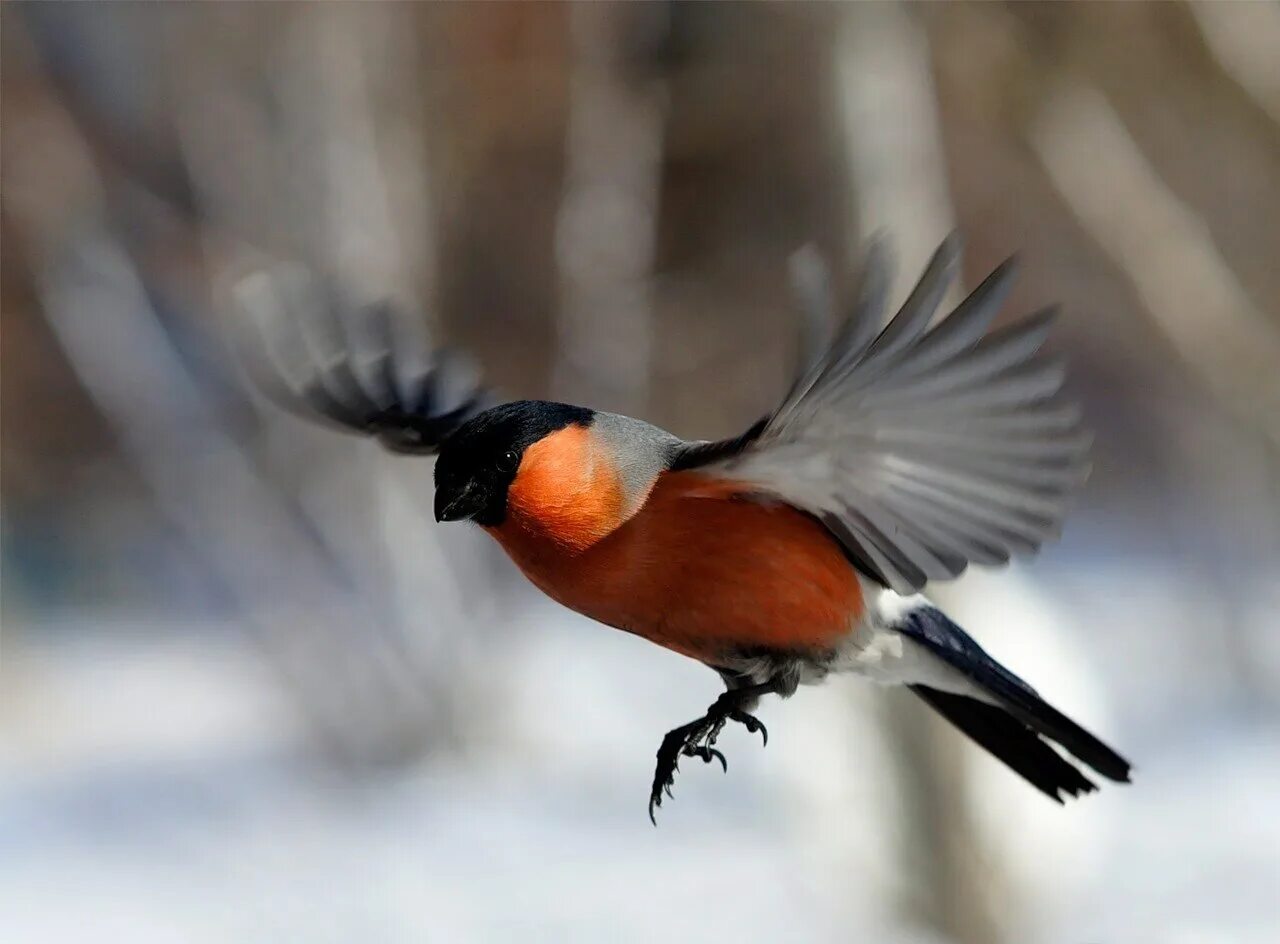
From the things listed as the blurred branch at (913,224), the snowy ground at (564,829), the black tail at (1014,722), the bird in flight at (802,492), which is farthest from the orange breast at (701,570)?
the snowy ground at (564,829)

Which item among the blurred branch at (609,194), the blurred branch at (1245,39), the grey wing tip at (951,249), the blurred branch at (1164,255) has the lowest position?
the blurred branch at (609,194)

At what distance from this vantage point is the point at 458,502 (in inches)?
Result: 42.1

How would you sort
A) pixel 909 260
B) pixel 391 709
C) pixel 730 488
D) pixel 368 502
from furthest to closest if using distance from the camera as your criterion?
1. pixel 391 709
2. pixel 368 502
3. pixel 909 260
4. pixel 730 488

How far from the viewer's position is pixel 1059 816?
272cm

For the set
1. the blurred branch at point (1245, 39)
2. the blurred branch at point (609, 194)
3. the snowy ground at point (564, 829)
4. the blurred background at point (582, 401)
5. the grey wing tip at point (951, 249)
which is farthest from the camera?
the blurred branch at point (609, 194)

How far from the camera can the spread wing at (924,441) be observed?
987 millimetres

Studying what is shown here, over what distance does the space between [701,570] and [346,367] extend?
1.70ft

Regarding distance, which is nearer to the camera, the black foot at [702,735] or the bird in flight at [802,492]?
the bird in flight at [802,492]

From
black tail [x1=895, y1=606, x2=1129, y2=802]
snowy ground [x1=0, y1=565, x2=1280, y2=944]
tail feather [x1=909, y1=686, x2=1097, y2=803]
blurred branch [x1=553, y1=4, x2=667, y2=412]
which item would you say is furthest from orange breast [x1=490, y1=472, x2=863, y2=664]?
blurred branch [x1=553, y1=4, x2=667, y2=412]

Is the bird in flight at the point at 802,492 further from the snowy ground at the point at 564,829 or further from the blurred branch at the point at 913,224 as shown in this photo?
the snowy ground at the point at 564,829

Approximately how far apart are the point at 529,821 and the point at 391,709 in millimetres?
456

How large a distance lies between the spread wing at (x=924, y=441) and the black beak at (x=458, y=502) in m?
0.17

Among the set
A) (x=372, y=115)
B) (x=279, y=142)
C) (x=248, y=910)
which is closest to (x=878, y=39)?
(x=372, y=115)

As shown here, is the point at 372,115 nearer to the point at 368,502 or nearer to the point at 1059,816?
the point at 368,502
